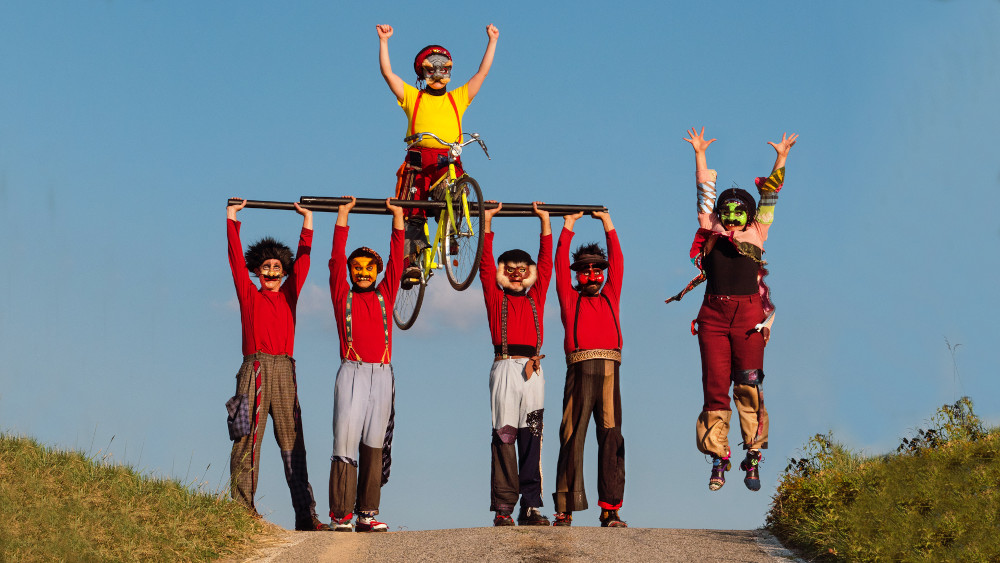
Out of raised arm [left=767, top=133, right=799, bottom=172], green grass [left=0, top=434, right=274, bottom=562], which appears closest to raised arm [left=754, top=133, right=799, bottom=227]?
raised arm [left=767, top=133, right=799, bottom=172]

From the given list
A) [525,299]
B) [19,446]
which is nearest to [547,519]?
[525,299]

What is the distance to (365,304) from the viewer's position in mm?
12586

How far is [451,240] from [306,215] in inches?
63.2

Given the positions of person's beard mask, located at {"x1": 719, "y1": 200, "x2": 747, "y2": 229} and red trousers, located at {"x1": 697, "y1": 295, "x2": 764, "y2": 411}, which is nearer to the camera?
red trousers, located at {"x1": 697, "y1": 295, "x2": 764, "y2": 411}

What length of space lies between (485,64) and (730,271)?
361 centimetres

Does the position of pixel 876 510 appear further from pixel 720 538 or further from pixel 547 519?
pixel 547 519

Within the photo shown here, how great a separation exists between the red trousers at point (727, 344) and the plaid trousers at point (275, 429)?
4.31 m

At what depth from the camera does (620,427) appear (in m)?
12.7

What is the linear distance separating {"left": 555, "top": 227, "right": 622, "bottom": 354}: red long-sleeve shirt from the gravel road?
2.00m

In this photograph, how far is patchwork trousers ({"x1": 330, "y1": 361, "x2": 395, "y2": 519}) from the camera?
1225 centimetres

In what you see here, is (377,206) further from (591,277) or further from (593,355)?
(593,355)

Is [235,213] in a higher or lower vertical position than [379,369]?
higher

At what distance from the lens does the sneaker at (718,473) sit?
12.6 metres

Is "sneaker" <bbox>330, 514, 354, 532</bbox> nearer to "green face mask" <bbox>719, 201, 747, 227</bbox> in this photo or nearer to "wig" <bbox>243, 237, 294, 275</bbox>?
"wig" <bbox>243, 237, 294, 275</bbox>
